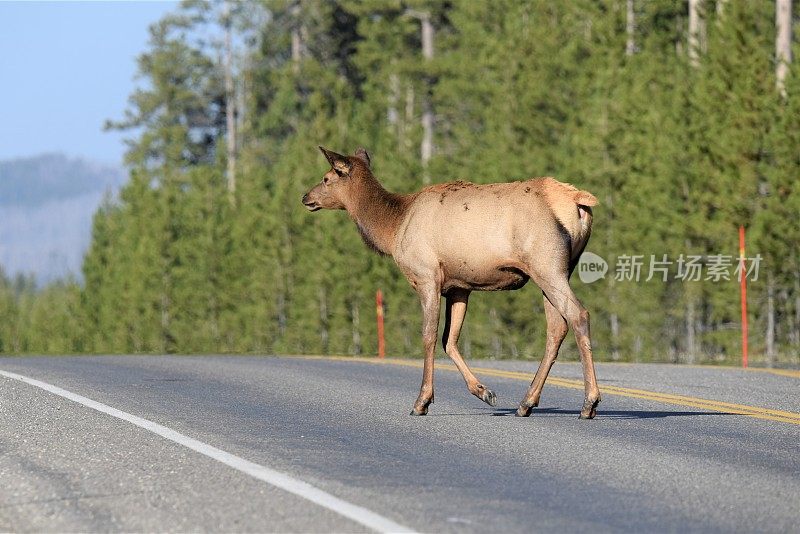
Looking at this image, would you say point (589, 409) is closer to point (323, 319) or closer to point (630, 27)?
point (630, 27)

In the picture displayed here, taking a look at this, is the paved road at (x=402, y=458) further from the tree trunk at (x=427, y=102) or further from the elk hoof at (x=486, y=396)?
the tree trunk at (x=427, y=102)

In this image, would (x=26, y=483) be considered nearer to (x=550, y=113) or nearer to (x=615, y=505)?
(x=615, y=505)

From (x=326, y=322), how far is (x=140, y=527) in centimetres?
5445

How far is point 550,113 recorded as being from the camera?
53594 mm

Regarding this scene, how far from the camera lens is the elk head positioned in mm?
13203

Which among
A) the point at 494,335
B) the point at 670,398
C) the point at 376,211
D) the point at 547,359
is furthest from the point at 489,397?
the point at 494,335

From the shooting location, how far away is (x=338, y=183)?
13.3 m

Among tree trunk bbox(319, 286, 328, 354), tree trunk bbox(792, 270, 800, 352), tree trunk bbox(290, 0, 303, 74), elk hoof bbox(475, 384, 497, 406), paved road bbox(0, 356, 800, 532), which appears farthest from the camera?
tree trunk bbox(290, 0, 303, 74)

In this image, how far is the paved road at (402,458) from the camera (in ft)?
25.1

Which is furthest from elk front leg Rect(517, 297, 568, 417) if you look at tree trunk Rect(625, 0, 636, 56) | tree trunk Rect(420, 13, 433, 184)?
tree trunk Rect(420, 13, 433, 184)

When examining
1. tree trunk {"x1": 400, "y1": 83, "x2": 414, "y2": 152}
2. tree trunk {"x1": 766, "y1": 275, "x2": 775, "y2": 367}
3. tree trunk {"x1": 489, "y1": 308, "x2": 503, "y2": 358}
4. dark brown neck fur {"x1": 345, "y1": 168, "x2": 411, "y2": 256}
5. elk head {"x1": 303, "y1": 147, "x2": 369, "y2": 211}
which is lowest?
tree trunk {"x1": 489, "y1": 308, "x2": 503, "y2": 358}

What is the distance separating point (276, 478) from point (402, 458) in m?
1.24

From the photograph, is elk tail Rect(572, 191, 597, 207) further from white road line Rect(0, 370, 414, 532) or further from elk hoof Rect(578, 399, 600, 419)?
white road line Rect(0, 370, 414, 532)

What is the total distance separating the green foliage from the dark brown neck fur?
22.0 metres
